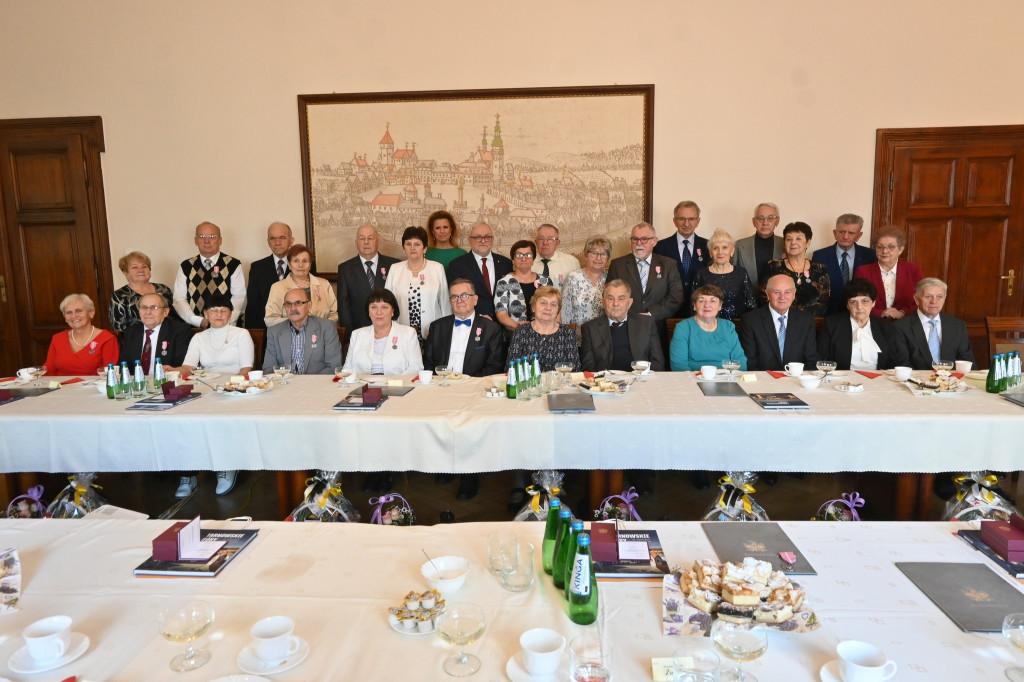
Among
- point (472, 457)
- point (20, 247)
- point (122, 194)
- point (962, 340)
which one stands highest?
point (122, 194)

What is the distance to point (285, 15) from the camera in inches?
231

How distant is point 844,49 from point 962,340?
2.85 meters

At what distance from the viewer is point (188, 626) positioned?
1424 millimetres

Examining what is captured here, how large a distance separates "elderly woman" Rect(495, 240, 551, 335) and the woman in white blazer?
0.72 m

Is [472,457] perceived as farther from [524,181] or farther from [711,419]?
[524,181]

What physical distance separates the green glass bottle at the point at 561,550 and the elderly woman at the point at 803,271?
12.4 feet

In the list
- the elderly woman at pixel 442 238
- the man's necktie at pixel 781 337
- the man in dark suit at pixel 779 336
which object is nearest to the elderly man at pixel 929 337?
the man in dark suit at pixel 779 336

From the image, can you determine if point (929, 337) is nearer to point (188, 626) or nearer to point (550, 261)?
point (550, 261)

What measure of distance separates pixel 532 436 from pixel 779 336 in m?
2.08

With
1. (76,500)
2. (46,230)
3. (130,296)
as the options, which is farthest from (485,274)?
(46,230)

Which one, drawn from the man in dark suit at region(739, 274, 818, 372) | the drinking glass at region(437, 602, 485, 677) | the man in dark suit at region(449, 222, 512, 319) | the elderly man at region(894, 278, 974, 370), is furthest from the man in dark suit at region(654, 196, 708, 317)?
the drinking glass at region(437, 602, 485, 677)

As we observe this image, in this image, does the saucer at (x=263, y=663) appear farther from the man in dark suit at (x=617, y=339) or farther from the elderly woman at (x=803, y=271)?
the elderly woman at (x=803, y=271)

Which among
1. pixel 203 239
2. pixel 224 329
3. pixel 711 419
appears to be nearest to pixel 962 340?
pixel 711 419

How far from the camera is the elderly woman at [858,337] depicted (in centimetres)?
411
